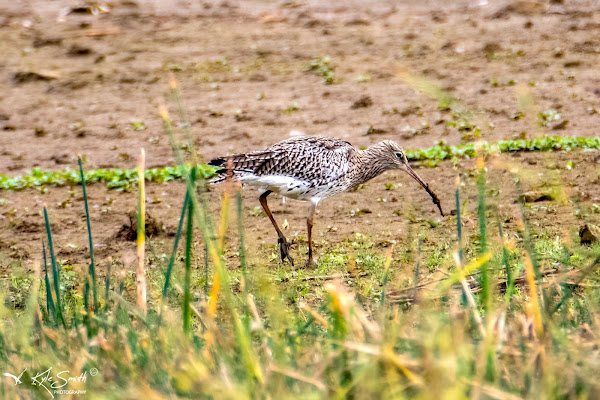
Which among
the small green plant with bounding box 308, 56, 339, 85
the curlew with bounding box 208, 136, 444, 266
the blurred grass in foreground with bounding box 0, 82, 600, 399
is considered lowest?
the small green plant with bounding box 308, 56, 339, 85

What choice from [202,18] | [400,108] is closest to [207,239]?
[400,108]

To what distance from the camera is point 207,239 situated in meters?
2.62

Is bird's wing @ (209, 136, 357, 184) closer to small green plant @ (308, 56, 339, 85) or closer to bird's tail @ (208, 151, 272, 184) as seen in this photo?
bird's tail @ (208, 151, 272, 184)

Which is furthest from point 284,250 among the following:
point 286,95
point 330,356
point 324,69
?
point 324,69

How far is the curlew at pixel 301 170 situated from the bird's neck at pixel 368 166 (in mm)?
12

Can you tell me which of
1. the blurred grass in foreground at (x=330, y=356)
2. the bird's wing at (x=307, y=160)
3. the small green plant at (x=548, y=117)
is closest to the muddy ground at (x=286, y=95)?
the small green plant at (x=548, y=117)

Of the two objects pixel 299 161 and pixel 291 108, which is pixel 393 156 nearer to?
pixel 299 161

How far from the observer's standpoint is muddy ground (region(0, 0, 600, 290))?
8039mm

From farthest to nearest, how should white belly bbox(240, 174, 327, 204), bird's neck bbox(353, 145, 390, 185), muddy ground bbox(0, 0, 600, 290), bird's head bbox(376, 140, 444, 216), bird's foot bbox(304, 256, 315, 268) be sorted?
bird's head bbox(376, 140, 444, 216)
muddy ground bbox(0, 0, 600, 290)
bird's neck bbox(353, 145, 390, 185)
white belly bbox(240, 174, 327, 204)
bird's foot bbox(304, 256, 315, 268)

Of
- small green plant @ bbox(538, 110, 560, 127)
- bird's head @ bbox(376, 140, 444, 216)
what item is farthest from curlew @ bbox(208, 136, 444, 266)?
small green plant @ bbox(538, 110, 560, 127)
